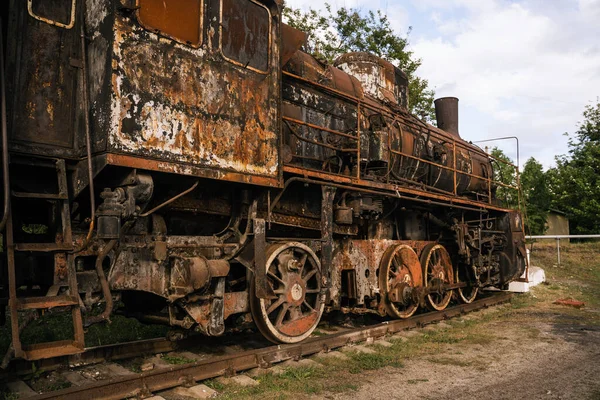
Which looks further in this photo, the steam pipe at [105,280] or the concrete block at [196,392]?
the concrete block at [196,392]

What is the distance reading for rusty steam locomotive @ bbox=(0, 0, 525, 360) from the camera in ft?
13.5

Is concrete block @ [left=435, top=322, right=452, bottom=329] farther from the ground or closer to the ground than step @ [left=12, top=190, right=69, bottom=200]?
closer to the ground

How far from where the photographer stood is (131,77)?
4219mm

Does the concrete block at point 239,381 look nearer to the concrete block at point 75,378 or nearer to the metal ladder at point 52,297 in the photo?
the concrete block at point 75,378

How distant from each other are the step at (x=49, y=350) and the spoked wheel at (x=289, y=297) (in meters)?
2.11

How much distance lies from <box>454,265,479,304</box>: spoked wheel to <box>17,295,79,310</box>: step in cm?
781

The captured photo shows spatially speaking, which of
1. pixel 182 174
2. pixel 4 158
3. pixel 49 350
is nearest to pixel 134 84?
pixel 182 174

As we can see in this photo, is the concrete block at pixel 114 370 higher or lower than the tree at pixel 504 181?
lower

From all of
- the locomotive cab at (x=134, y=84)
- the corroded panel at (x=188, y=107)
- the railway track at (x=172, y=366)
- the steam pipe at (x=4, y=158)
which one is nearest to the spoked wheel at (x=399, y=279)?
the railway track at (x=172, y=366)

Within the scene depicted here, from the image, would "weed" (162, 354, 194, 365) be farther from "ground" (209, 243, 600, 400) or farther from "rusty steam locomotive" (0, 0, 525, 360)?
"ground" (209, 243, 600, 400)

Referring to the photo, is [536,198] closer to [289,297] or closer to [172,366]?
[289,297]

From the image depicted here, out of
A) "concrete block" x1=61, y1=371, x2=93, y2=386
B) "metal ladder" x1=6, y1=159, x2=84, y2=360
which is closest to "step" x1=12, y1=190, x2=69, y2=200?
"metal ladder" x1=6, y1=159, x2=84, y2=360

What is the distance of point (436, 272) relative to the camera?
904 centimetres

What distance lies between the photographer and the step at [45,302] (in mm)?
3674
